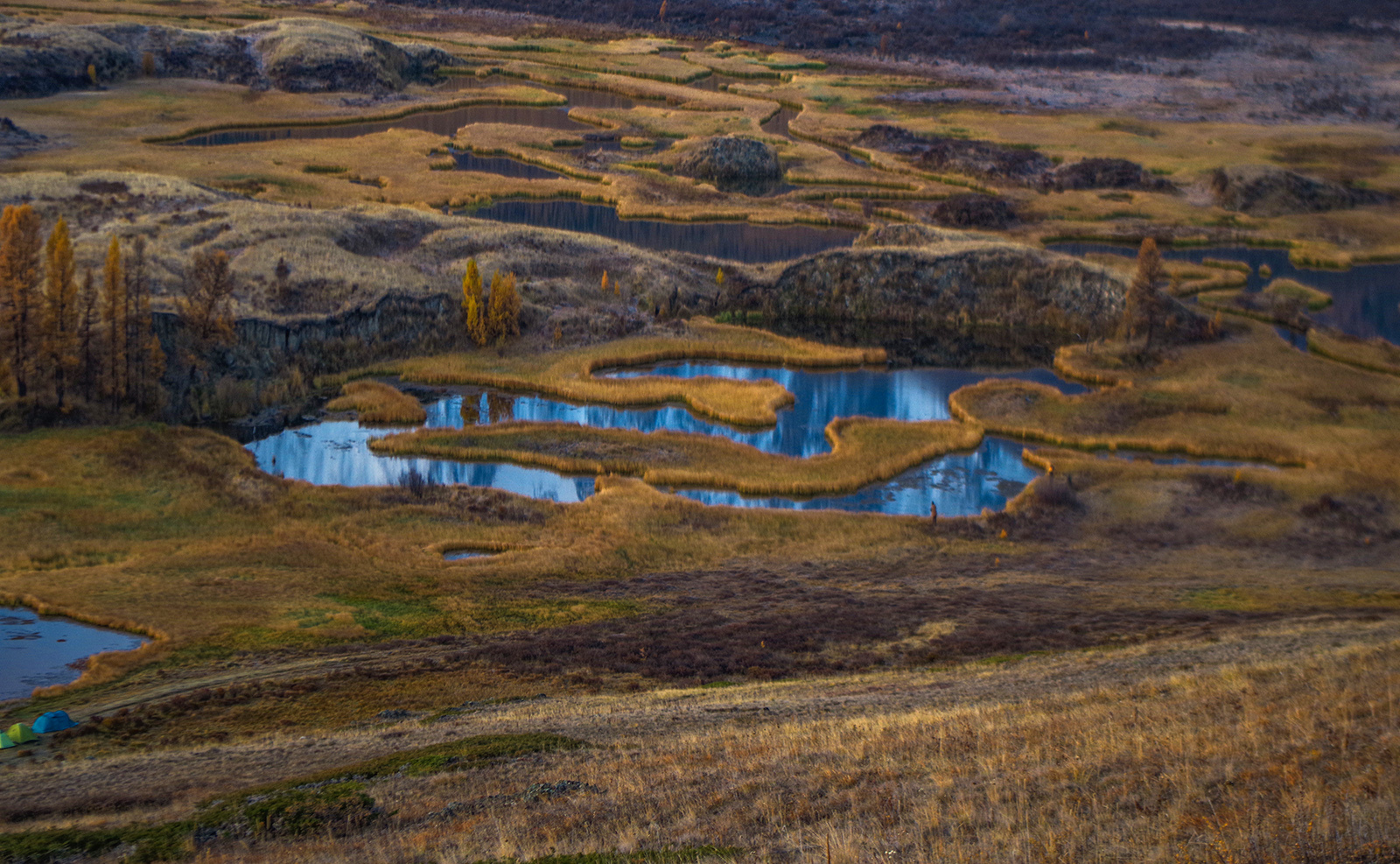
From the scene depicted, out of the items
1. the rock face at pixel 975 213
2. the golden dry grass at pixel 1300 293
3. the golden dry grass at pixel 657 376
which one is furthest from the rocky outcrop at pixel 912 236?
the golden dry grass at pixel 1300 293

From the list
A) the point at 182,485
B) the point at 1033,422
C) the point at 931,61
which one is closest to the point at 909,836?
the point at 182,485

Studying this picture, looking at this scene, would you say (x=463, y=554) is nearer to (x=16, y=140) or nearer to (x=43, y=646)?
(x=43, y=646)

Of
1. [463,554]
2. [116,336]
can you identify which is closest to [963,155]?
[116,336]

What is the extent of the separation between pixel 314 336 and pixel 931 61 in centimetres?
13641

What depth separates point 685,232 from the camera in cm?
8950

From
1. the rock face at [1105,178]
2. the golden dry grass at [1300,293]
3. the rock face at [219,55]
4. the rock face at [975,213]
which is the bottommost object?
the golden dry grass at [1300,293]

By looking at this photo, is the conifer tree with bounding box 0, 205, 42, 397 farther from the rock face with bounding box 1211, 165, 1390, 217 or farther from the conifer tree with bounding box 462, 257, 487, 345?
the rock face with bounding box 1211, 165, 1390, 217

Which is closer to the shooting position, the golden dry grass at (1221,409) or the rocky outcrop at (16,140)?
the golden dry grass at (1221,409)

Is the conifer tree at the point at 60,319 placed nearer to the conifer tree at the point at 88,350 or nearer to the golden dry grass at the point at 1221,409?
the conifer tree at the point at 88,350

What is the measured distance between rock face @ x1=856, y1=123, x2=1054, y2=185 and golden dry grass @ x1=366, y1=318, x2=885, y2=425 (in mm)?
45302

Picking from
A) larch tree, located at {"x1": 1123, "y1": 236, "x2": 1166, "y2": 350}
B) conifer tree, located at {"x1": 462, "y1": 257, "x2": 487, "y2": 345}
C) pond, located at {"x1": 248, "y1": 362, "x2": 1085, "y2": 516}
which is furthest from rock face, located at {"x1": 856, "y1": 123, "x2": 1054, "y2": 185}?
conifer tree, located at {"x1": 462, "y1": 257, "x2": 487, "y2": 345}

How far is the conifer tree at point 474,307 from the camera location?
6506 centimetres

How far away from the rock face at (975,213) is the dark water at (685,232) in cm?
771

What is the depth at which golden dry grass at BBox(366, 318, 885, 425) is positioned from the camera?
59156 mm
